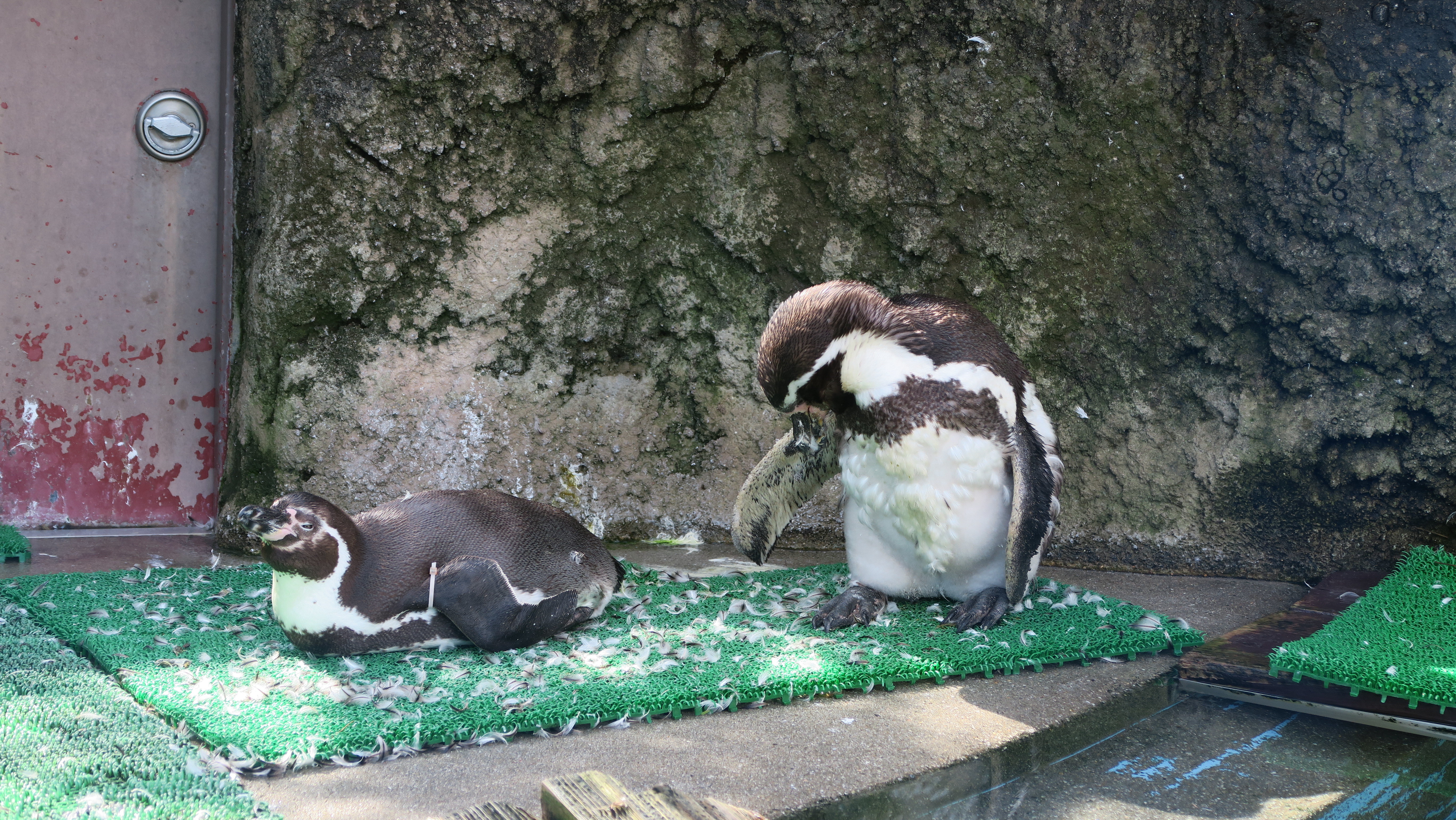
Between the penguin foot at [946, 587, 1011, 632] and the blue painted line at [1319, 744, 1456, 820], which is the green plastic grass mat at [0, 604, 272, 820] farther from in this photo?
the blue painted line at [1319, 744, 1456, 820]

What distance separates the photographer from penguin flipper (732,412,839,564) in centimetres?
321

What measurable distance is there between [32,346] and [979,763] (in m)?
3.60

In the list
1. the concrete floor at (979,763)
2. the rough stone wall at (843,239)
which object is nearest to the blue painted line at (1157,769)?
the concrete floor at (979,763)

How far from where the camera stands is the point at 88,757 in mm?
1996

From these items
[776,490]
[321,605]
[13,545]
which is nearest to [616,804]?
[321,605]

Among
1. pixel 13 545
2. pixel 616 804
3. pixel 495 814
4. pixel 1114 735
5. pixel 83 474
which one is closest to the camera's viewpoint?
pixel 616 804

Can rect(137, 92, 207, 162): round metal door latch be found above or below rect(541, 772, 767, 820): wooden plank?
above

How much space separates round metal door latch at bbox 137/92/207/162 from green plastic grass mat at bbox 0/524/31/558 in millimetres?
1419

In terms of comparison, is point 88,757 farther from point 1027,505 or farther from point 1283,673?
point 1283,673

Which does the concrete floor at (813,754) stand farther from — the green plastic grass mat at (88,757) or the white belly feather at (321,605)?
the white belly feather at (321,605)

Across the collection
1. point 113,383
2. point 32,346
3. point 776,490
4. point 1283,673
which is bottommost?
point 1283,673

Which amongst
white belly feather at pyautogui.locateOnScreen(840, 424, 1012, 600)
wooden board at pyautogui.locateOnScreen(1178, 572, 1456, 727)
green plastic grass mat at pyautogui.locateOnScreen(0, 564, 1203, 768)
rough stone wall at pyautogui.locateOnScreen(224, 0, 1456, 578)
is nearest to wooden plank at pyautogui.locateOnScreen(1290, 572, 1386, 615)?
Answer: wooden board at pyautogui.locateOnScreen(1178, 572, 1456, 727)

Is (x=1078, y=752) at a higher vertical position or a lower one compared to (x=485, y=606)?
lower

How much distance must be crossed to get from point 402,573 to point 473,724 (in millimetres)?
533
